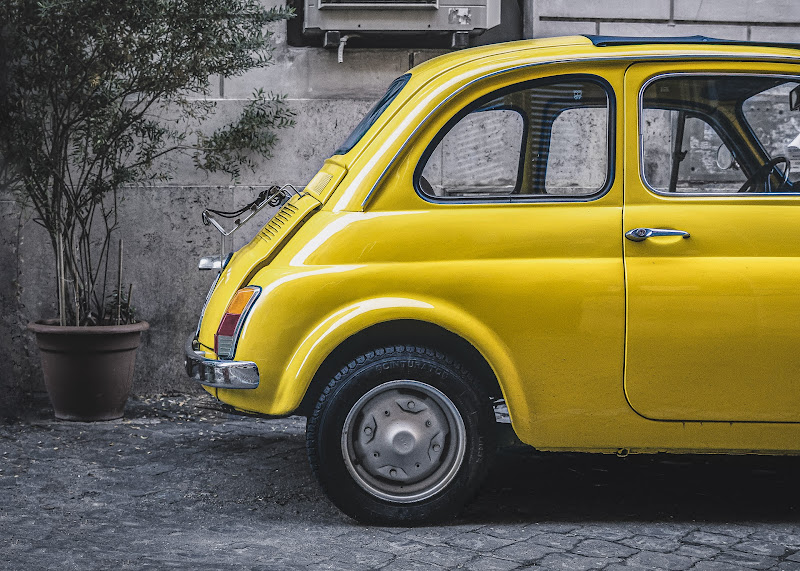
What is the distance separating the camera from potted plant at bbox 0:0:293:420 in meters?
6.40

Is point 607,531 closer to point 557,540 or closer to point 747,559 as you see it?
point 557,540

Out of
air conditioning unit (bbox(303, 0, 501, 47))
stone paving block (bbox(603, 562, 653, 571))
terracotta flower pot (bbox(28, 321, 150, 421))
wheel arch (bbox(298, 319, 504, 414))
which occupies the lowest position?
stone paving block (bbox(603, 562, 653, 571))

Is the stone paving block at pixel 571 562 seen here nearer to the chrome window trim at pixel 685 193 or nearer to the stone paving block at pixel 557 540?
the stone paving block at pixel 557 540

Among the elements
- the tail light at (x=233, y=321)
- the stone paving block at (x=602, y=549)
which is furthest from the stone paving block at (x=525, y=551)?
the tail light at (x=233, y=321)

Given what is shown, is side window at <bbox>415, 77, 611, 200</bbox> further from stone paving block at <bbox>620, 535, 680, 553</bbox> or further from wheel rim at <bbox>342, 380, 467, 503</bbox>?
stone paving block at <bbox>620, 535, 680, 553</bbox>

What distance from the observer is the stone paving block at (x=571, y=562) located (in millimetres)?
3797

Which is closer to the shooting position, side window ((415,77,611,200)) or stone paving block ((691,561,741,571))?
stone paving block ((691,561,741,571))

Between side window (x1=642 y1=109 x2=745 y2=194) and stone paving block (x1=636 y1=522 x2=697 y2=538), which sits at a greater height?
side window (x1=642 y1=109 x2=745 y2=194)

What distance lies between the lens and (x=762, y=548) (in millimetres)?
4051

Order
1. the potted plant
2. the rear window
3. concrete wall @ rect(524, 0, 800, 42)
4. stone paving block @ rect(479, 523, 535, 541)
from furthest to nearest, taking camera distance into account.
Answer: concrete wall @ rect(524, 0, 800, 42) → the potted plant → the rear window → stone paving block @ rect(479, 523, 535, 541)

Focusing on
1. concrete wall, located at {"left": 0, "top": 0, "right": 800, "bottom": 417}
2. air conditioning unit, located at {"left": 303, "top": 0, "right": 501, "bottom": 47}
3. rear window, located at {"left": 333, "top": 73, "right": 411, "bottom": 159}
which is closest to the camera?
rear window, located at {"left": 333, "top": 73, "right": 411, "bottom": 159}

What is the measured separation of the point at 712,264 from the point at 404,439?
1.42m

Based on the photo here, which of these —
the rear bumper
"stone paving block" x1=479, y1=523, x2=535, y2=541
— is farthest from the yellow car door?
the rear bumper

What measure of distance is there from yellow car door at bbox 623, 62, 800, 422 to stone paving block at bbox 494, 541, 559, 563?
0.70 meters
